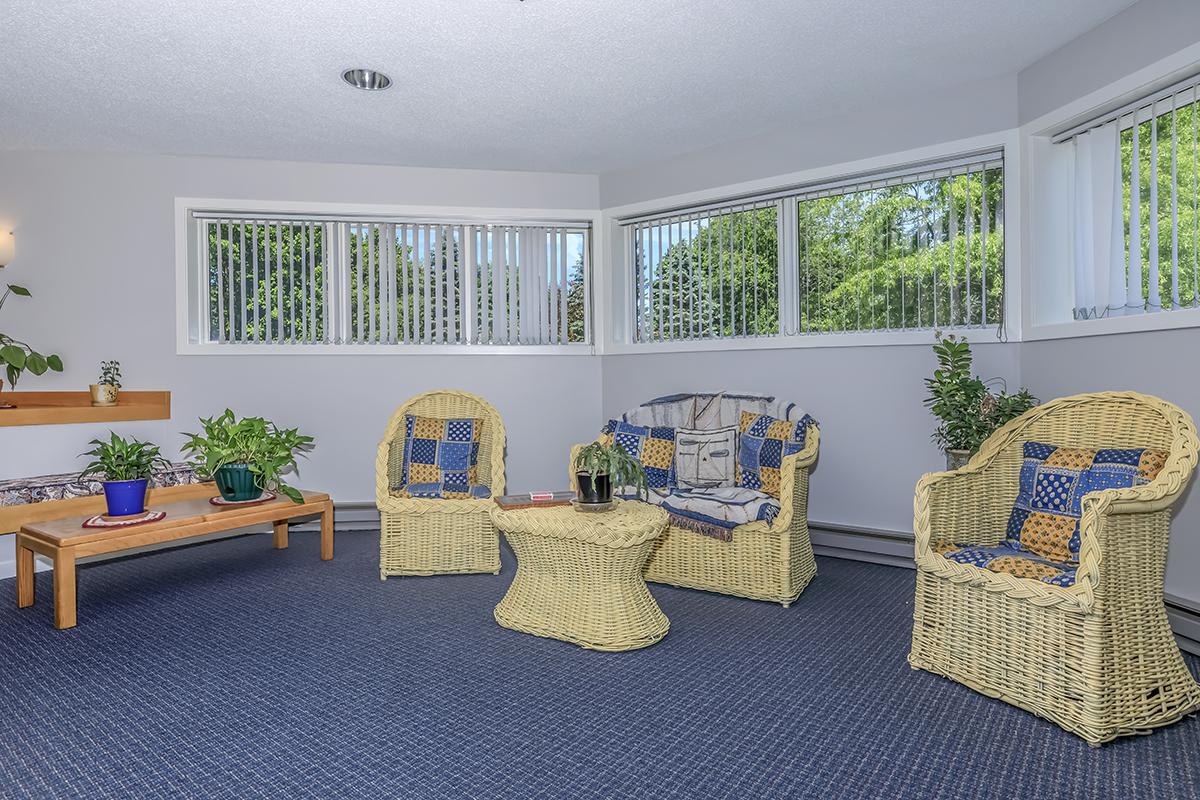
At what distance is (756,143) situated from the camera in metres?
4.43

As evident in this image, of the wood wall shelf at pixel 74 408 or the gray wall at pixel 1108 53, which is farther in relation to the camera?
the wood wall shelf at pixel 74 408

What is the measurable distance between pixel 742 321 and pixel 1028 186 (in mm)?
1734

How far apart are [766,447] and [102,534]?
3084 mm

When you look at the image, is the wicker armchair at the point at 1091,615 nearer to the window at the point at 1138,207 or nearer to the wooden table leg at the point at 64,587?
the window at the point at 1138,207

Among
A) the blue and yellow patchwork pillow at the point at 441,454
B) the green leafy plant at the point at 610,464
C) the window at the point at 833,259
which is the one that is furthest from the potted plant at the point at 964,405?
the blue and yellow patchwork pillow at the point at 441,454

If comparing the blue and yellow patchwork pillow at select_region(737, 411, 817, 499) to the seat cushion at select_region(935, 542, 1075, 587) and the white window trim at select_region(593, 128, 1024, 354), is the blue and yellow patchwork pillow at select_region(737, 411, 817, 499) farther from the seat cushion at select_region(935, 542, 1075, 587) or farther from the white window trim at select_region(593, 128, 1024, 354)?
the seat cushion at select_region(935, 542, 1075, 587)

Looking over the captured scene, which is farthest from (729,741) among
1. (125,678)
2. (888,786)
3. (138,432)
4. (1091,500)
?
(138,432)

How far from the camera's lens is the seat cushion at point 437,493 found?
3729 millimetres

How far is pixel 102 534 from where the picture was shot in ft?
10.00

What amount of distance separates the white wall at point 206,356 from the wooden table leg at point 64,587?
5.17 ft

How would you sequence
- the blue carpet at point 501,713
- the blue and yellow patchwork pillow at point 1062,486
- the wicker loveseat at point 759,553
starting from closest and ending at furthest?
1. the blue carpet at point 501,713
2. the blue and yellow patchwork pillow at point 1062,486
3. the wicker loveseat at point 759,553

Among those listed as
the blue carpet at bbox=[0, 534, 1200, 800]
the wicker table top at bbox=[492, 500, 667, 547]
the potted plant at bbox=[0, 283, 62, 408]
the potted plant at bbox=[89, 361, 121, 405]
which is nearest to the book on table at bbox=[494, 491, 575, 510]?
the wicker table top at bbox=[492, 500, 667, 547]

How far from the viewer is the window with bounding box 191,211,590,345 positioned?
191 inches

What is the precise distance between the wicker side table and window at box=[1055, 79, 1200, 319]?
7.50ft
